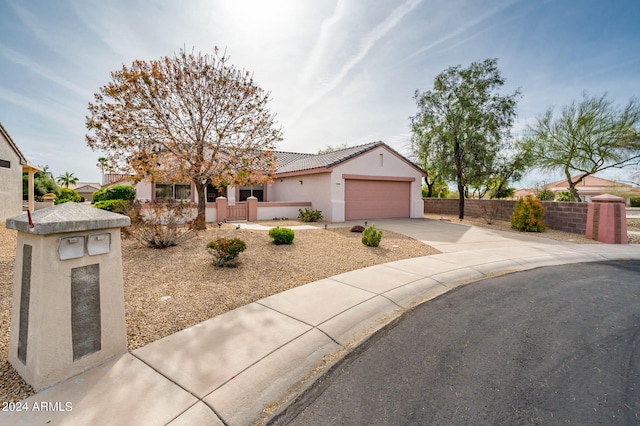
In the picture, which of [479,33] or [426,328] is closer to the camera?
[426,328]

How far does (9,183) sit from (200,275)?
15.5 meters

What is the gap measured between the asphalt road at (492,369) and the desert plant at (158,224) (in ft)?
21.8

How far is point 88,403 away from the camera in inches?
98.3

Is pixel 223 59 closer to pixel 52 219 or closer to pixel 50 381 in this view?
pixel 52 219

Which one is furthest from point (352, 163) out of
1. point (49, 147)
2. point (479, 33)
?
point (49, 147)

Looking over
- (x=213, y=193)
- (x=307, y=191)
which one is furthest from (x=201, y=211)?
Answer: (x=213, y=193)

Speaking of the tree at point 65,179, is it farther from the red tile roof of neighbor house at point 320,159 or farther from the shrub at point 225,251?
the shrub at point 225,251

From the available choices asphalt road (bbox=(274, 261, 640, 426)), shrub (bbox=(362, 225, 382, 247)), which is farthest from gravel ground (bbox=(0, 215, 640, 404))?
asphalt road (bbox=(274, 261, 640, 426))

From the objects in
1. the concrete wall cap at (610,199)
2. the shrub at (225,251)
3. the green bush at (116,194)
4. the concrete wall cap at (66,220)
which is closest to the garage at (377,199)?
the concrete wall cap at (610,199)

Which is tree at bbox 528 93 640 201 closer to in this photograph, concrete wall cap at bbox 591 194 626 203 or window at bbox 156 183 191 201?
concrete wall cap at bbox 591 194 626 203

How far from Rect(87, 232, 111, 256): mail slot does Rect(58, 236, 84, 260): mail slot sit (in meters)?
0.06

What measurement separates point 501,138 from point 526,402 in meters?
18.4

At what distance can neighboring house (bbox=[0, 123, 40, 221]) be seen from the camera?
14.0 m

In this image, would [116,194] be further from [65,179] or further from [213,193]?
[65,179]
